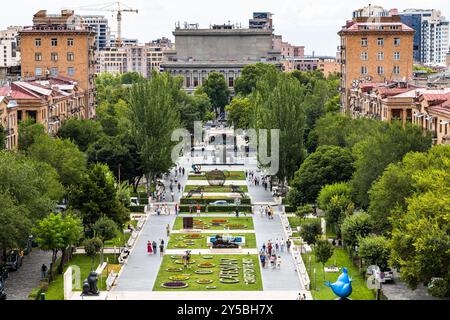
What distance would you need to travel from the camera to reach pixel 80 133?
82.8 metres

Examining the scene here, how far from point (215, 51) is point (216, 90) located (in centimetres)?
3209

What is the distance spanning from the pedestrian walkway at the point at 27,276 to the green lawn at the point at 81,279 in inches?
32.8

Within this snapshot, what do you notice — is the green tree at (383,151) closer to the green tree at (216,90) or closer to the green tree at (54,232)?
the green tree at (54,232)

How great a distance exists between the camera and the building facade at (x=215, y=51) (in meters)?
194

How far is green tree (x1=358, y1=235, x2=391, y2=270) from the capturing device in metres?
38.3

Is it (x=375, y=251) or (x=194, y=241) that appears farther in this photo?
(x=194, y=241)

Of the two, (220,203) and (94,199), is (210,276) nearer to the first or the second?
(94,199)

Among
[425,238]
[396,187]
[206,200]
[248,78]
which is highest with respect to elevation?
[248,78]

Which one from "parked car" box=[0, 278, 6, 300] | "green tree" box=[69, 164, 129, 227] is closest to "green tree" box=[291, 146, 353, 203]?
"green tree" box=[69, 164, 129, 227]

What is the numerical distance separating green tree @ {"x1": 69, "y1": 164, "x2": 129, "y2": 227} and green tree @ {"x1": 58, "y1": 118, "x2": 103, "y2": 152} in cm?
3271

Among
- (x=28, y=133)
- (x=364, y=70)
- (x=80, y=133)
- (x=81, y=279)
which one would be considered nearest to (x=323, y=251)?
(x=81, y=279)

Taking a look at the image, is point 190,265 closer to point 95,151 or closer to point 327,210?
point 327,210

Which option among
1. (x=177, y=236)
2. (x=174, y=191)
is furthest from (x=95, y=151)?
(x=177, y=236)
